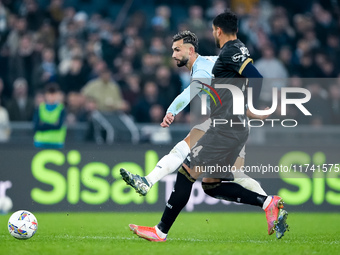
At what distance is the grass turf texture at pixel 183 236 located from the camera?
283 inches

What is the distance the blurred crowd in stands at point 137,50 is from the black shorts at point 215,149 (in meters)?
5.94

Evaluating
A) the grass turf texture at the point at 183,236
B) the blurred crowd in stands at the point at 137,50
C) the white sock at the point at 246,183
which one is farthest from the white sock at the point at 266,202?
the blurred crowd in stands at the point at 137,50

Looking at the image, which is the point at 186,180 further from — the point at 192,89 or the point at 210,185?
the point at 192,89

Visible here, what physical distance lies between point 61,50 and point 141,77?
2.10 m

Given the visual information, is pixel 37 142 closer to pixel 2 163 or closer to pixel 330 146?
pixel 2 163

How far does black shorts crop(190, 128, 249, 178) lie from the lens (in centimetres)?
766

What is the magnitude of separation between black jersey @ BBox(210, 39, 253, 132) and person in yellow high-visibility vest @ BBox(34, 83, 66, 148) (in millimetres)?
5890

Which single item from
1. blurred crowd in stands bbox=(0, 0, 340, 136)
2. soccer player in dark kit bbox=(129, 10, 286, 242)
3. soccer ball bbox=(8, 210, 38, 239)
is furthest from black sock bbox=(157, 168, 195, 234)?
blurred crowd in stands bbox=(0, 0, 340, 136)

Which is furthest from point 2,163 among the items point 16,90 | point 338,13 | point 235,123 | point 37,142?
point 338,13

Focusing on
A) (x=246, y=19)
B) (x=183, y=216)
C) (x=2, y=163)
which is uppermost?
(x=246, y=19)

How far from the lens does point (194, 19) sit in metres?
16.2

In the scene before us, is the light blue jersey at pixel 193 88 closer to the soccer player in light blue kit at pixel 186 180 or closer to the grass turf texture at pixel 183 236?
the soccer player in light blue kit at pixel 186 180

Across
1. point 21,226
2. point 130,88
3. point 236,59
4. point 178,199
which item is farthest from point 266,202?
point 130,88

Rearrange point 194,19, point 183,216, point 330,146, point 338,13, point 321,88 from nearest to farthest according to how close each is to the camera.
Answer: point 183,216 → point 330,146 → point 321,88 → point 194,19 → point 338,13
